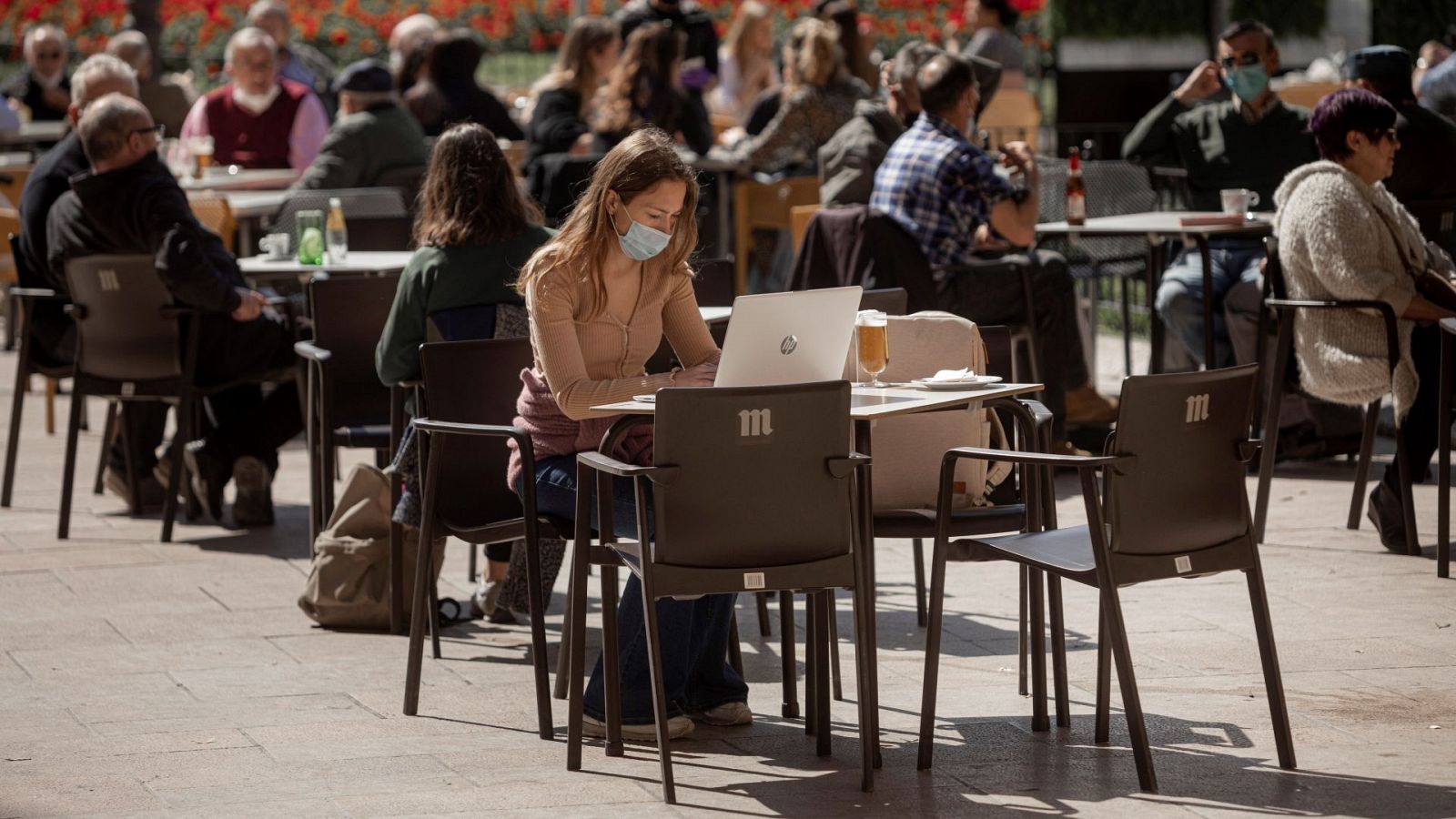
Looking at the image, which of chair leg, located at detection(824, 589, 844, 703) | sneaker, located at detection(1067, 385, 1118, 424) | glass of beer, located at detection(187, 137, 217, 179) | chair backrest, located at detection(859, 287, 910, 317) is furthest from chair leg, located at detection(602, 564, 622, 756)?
glass of beer, located at detection(187, 137, 217, 179)

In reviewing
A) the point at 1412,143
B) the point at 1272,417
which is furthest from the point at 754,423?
the point at 1412,143

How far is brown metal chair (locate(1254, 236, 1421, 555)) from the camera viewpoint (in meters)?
7.06

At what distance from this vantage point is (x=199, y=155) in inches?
428

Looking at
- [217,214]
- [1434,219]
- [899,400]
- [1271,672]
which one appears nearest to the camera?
[1271,672]

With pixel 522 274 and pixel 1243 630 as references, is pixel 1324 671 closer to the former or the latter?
pixel 1243 630

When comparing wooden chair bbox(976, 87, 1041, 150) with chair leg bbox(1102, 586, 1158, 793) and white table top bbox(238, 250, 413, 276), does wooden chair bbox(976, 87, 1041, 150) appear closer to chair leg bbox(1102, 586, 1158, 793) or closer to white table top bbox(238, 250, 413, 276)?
white table top bbox(238, 250, 413, 276)

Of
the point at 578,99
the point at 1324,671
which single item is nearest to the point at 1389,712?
the point at 1324,671

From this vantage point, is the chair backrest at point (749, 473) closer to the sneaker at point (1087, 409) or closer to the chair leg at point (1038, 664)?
A: the chair leg at point (1038, 664)

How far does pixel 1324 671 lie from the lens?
5625 millimetres

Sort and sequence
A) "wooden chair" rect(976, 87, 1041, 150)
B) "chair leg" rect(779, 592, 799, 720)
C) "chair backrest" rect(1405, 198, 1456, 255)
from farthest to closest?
"wooden chair" rect(976, 87, 1041, 150) < "chair backrest" rect(1405, 198, 1456, 255) < "chair leg" rect(779, 592, 799, 720)

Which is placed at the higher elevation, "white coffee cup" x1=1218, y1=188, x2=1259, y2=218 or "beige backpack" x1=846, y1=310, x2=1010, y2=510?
"white coffee cup" x1=1218, y1=188, x2=1259, y2=218

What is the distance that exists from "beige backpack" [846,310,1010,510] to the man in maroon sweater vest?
6.84 m

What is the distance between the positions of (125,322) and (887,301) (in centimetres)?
295

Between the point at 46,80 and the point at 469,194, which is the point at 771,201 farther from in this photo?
the point at 46,80
